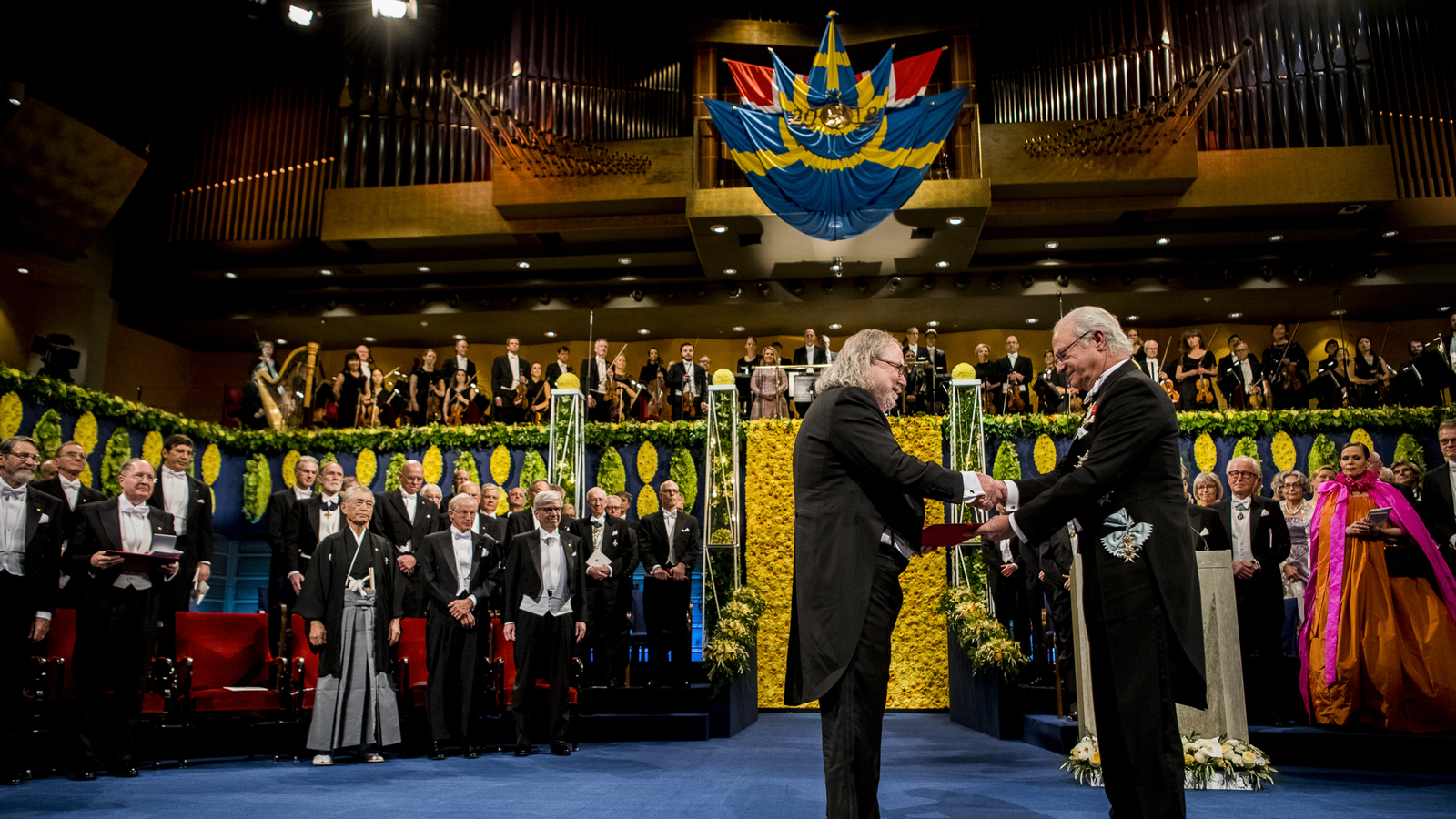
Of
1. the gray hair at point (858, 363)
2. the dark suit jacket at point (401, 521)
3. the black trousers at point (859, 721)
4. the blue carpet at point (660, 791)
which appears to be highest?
the gray hair at point (858, 363)

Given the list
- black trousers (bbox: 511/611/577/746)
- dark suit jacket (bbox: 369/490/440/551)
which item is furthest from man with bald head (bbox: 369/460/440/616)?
black trousers (bbox: 511/611/577/746)

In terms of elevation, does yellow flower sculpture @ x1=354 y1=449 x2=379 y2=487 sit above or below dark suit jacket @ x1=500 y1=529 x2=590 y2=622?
above

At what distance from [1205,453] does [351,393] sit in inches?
401

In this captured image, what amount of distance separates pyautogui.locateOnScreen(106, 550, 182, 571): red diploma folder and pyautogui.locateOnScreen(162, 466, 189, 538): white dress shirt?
109 cm

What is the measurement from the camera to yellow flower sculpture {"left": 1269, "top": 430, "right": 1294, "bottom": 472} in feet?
34.5

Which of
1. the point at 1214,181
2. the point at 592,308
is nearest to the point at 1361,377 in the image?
the point at 1214,181

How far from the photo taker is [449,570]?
20.2ft

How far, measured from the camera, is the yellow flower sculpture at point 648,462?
10969 mm

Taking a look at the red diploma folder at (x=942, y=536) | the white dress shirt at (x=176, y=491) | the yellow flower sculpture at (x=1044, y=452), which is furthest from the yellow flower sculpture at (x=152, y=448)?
the red diploma folder at (x=942, y=536)

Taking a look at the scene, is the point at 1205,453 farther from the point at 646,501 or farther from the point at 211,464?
the point at 211,464

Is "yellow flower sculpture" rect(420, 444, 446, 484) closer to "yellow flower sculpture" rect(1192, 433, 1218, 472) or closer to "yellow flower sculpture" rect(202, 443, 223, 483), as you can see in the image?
"yellow flower sculpture" rect(202, 443, 223, 483)

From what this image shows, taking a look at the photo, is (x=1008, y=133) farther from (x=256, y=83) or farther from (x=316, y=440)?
(x=256, y=83)

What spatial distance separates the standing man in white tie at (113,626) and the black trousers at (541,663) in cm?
198

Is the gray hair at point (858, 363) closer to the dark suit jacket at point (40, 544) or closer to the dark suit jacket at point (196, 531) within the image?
the dark suit jacket at point (40, 544)
